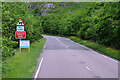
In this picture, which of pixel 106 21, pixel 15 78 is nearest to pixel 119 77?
pixel 15 78

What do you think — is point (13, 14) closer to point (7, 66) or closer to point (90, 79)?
point (7, 66)

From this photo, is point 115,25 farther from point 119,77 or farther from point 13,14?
point 119,77

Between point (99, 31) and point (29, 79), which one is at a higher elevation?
point (99, 31)

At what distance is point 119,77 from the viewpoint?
1138 centimetres

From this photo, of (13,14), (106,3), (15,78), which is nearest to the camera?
(15,78)

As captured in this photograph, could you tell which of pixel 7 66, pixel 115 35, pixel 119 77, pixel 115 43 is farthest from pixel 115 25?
pixel 7 66

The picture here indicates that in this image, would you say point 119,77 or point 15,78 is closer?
point 15,78

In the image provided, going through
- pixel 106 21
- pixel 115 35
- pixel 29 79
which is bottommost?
pixel 29 79

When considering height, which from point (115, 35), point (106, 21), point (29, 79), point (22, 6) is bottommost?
point (29, 79)

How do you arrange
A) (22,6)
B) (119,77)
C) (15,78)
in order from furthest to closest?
(22,6) → (119,77) → (15,78)

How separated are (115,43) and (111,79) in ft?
58.4

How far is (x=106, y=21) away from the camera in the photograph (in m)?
27.3

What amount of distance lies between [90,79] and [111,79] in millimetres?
1224

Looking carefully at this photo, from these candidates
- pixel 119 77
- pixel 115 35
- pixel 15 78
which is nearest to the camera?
pixel 15 78
